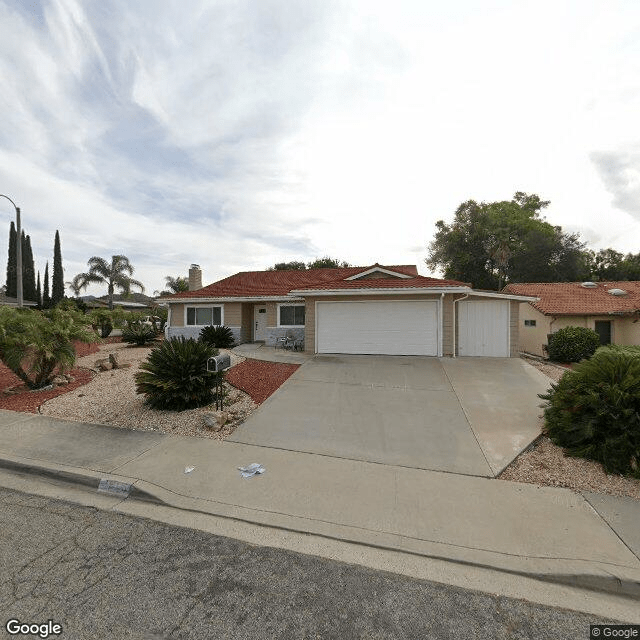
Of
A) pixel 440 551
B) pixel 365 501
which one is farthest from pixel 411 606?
pixel 365 501

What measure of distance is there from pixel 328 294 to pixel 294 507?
979 centimetres

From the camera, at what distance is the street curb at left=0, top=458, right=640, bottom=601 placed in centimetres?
279

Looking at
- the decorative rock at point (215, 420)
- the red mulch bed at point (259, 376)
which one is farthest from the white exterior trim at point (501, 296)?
the decorative rock at point (215, 420)

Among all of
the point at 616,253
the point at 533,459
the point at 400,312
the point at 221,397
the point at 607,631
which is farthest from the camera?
the point at 616,253

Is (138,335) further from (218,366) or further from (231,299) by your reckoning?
(218,366)

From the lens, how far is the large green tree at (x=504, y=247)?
106 feet

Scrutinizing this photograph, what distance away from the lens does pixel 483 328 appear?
13070mm

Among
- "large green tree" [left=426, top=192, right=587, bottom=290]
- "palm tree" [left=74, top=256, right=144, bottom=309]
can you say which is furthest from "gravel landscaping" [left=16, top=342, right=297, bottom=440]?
"large green tree" [left=426, top=192, right=587, bottom=290]

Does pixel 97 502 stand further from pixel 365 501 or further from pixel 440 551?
pixel 440 551

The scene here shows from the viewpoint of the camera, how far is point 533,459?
492 centimetres

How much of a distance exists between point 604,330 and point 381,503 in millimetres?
20064

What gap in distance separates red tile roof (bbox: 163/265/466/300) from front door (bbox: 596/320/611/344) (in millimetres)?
10052

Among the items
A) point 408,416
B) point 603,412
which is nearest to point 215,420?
point 408,416

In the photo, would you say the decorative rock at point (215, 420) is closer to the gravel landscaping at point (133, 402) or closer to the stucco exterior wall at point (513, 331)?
the gravel landscaping at point (133, 402)
